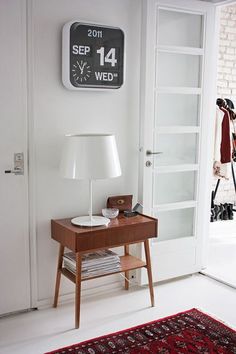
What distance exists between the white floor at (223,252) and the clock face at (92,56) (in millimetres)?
1838

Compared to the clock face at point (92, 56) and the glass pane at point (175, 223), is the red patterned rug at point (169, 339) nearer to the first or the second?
the glass pane at point (175, 223)

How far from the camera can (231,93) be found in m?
5.80

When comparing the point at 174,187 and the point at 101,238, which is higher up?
the point at 174,187

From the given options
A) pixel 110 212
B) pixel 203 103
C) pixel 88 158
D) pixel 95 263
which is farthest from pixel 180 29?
pixel 95 263

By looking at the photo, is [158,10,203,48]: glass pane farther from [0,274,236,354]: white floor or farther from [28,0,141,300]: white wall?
[0,274,236,354]: white floor

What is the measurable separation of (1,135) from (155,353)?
1.64m

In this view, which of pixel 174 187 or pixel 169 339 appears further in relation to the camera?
pixel 174 187

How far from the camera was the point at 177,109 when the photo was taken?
3465mm

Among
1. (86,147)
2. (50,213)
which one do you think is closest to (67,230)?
(50,213)

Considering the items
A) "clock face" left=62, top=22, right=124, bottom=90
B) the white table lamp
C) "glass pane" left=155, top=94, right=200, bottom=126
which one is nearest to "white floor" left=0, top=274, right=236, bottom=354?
the white table lamp

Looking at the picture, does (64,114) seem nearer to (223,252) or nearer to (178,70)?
(178,70)

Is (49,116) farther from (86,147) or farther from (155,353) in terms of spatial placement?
(155,353)

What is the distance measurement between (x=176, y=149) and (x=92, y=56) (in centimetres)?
104

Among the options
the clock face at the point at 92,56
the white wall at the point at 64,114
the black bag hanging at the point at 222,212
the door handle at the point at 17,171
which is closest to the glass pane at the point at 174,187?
the white wall at the point at 64,114
